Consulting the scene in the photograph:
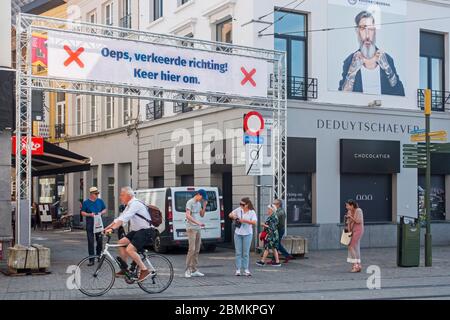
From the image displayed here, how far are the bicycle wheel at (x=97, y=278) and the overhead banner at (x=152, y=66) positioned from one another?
591 cm

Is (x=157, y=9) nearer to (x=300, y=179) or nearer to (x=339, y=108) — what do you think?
(x=339, y=108)

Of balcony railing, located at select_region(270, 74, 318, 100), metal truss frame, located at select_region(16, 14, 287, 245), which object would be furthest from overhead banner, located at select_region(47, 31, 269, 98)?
balcony railing, located at select_region(270, 74, 318, 100)

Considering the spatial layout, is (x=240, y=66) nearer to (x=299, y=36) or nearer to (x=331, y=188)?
(x=299, y=36)

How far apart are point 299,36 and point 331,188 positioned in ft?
16.5

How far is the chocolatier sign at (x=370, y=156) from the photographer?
71.6ft

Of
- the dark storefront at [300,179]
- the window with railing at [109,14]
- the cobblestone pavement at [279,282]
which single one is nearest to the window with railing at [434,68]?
the dark storefront at [300,179]

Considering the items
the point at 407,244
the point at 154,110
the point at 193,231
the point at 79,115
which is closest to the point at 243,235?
the point at 193,231

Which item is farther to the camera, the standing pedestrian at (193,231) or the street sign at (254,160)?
the street sign at (254,160)

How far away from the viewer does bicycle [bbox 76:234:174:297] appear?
1114 centimetres

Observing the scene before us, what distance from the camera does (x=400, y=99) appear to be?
23.1m

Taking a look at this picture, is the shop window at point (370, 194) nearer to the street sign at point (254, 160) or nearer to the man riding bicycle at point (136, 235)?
the street sign at point (254, 160)

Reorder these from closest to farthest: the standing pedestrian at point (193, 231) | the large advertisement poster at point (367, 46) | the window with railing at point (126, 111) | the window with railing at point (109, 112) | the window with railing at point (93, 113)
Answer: the standing pedestrian at point (193, 231) → the large advertisement poster at point (367, 46) → the window with railing at point (126, 111) → the window with railing at point (109, 112) → the window with railing at point (93, 113)

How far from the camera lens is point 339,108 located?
21.7m
